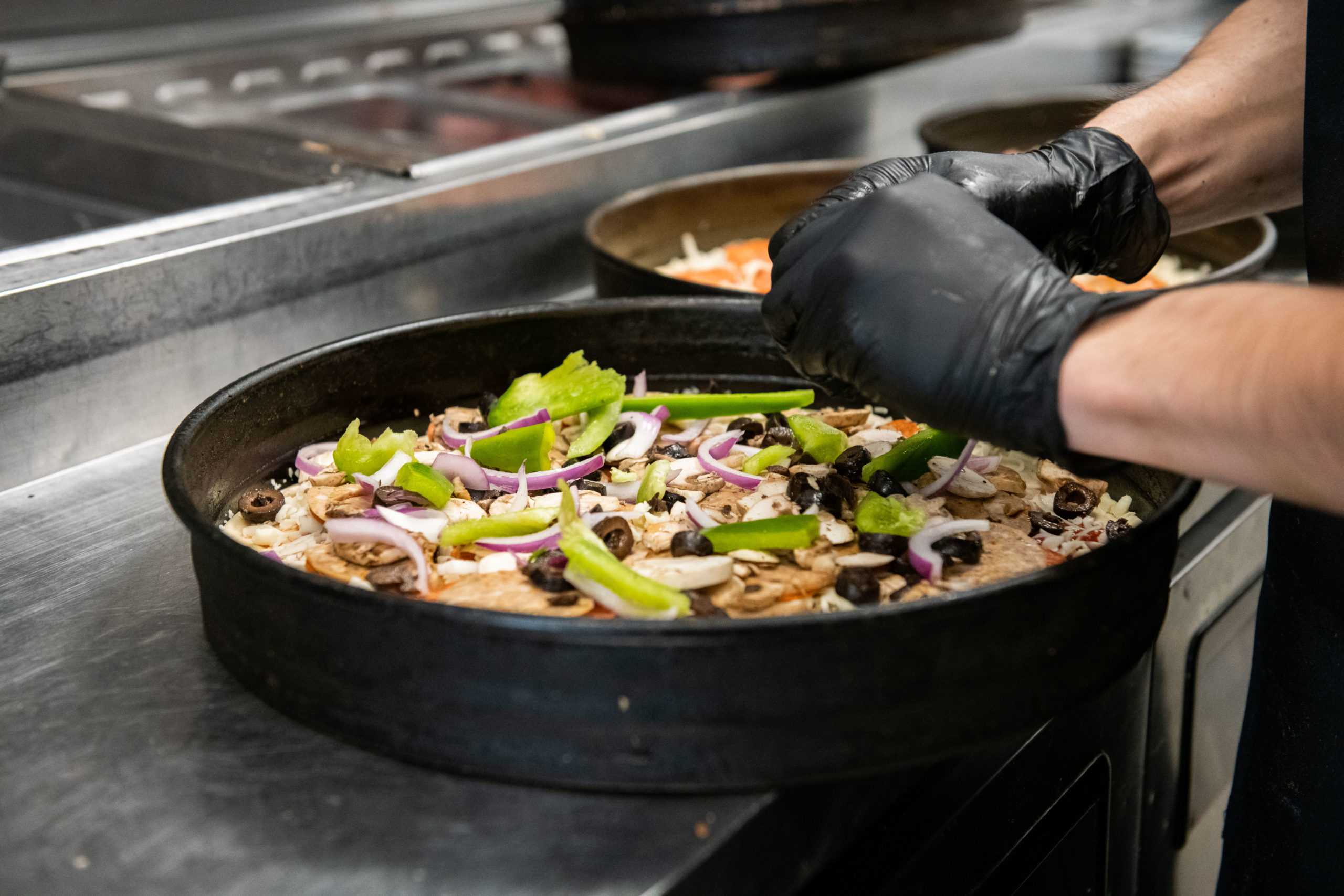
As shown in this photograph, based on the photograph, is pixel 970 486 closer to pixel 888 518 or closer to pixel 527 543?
pixel 888 518

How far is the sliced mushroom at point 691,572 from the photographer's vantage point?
100 cm

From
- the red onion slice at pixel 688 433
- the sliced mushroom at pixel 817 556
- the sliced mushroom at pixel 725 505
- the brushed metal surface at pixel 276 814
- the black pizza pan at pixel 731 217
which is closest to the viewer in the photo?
the brushed metal surface at pixel 276 814

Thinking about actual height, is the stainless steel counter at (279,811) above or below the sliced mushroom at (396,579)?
below

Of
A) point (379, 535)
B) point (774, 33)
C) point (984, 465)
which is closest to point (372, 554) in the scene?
point (379, 535)

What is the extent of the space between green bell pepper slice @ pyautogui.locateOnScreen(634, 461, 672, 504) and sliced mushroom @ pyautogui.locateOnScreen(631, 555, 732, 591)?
0.17m

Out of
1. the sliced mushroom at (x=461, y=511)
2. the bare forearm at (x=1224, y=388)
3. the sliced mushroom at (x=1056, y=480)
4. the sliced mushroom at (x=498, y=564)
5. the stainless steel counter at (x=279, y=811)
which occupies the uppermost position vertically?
the bare forearm at (x=1224, y=388)

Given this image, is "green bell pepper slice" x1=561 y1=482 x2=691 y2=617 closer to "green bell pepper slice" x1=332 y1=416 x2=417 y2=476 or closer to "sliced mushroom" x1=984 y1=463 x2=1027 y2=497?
"green bell pepper slice" x1=332 y1=416 x2=417 y2=476

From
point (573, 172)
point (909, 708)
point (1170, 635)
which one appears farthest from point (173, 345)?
point (1170, 635)

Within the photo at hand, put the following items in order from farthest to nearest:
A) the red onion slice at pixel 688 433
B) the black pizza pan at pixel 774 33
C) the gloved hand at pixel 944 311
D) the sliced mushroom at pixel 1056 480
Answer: the black pizza pan at pixel 774 33 → the red onion slice at pixel 688 433 → the sliced mushroom at pixel 1056 480 → the gloved hand at pixel 944 311

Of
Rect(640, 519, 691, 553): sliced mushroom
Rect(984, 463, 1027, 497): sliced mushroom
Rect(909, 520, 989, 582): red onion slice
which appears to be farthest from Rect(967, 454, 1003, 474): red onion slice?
Rect(640, 519, 691, 553): sliced mushroom

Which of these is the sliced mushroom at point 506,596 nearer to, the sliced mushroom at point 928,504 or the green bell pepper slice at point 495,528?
the green bell pepper slice at point 495,528

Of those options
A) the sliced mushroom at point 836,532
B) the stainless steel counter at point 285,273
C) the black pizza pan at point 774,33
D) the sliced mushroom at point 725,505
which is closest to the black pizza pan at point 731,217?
the stainless steel counter at point 285,273

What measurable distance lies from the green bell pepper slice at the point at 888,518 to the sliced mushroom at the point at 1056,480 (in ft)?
0.70

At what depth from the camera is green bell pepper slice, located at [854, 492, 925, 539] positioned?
110 cm
